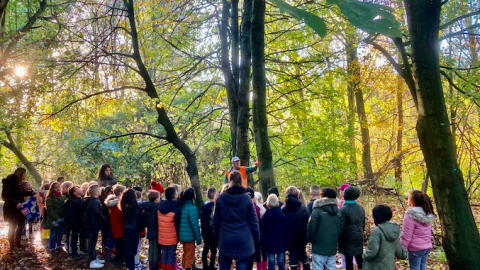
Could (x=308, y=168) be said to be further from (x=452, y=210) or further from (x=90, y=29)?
(x=90, y=29)

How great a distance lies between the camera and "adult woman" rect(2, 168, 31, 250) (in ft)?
21.4

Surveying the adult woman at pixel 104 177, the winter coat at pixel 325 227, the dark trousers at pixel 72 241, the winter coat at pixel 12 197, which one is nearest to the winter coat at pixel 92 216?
the dark trousers at pixel 72 241

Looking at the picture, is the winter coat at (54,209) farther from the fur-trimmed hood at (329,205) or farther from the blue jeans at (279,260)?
the fur-trimmed hood at (329,205)

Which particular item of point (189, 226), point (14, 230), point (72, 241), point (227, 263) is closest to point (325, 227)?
point (227, 263)

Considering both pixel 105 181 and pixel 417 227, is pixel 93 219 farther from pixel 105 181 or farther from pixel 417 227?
pixel 417 227

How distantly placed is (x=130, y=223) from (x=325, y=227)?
326 centimetres

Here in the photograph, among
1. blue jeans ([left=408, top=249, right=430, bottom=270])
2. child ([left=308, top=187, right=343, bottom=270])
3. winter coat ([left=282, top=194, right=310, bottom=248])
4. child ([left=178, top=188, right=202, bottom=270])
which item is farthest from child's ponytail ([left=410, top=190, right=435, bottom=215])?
child ([left=178, top=188, right=202, bottom=270])

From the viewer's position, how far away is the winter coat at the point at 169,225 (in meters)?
4.89

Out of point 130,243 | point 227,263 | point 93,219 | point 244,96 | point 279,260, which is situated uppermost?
point 244,96

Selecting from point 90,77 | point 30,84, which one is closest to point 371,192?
point 90,77

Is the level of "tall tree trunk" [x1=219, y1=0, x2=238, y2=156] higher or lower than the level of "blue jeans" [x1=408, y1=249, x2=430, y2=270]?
higher

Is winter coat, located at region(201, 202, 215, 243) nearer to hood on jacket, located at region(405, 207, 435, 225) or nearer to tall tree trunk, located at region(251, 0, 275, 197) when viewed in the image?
tall tree trunk, located at region(251, 0, 275, 197)

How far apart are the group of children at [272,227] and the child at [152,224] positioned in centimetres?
2

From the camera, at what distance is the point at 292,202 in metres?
4.80
